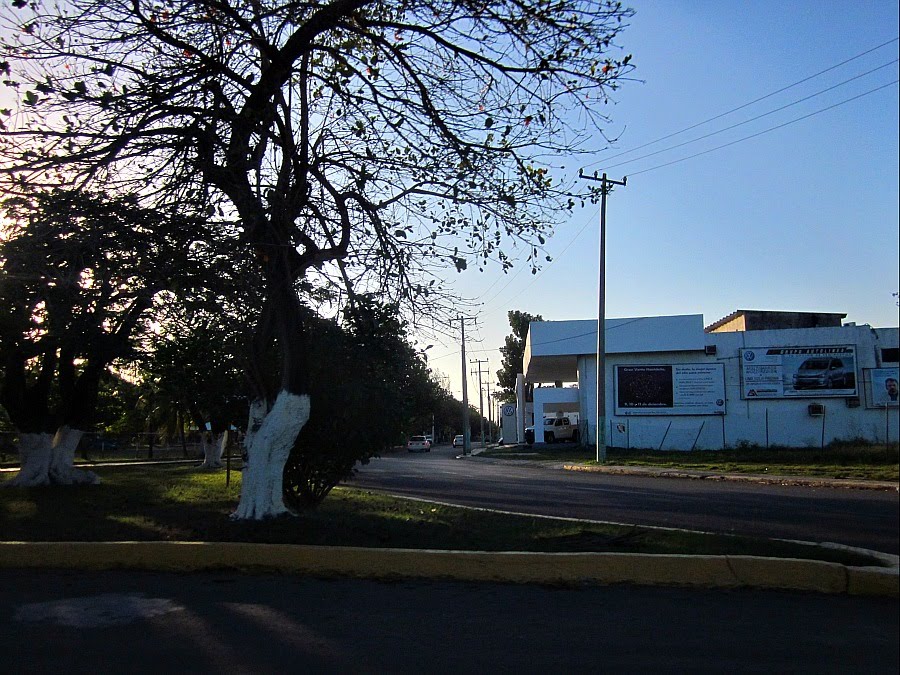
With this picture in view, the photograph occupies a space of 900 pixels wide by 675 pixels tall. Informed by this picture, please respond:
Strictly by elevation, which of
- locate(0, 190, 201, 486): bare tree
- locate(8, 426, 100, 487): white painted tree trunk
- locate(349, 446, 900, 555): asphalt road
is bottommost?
locate(349, 446, 900, 555): asphalt road

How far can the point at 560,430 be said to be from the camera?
177ft

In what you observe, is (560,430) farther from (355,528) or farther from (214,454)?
(355,528)

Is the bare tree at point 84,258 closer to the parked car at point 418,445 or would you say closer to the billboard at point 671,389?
the billboard at point 671,389

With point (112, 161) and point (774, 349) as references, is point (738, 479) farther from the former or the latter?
point (112, 161)

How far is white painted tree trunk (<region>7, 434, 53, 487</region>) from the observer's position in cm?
1857

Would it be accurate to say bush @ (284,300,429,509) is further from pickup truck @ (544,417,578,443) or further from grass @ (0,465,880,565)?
pickup truck @ (544,417,578,443)

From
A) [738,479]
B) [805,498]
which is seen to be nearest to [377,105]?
[805,498]

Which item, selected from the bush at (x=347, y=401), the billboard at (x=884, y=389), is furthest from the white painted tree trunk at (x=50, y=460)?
the billboard at (x=884, y=389)

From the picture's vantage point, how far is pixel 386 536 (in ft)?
29.0

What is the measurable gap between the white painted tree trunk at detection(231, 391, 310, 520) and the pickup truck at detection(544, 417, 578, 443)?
143 ft

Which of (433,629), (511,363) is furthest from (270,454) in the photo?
(511,363)

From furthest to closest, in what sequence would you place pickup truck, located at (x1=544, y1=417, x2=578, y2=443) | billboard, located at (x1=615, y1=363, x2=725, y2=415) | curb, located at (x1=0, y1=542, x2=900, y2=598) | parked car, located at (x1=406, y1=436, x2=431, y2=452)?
parked car, located at (x1=406, y1=436, x2=431, y2=452)
pickup truck, located at (x1=544, y1=417, x2=578, y2=443)
billboard, located at (x1=615, y1=363, x2=725, y2=415)
curb, located at (x1=0, y1=542, x2=900, y2=598)

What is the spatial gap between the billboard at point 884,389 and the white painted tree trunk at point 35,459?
19.4 m

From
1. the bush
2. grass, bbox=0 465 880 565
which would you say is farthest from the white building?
the bush
